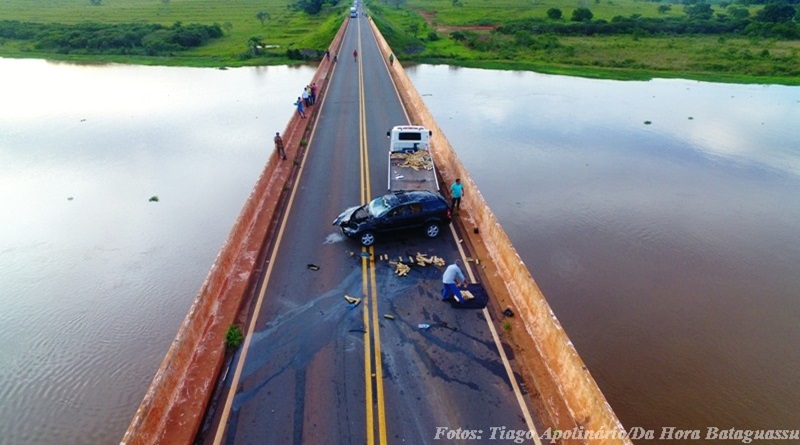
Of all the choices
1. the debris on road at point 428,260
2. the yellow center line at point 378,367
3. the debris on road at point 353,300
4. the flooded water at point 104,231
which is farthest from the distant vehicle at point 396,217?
the flooded water at point 104,231

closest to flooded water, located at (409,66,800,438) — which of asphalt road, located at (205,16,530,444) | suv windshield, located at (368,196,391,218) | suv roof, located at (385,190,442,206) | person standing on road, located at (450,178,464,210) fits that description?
person standing on road, located at (450,178,464,210)

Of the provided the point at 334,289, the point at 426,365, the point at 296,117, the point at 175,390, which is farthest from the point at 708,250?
the point at 296,117

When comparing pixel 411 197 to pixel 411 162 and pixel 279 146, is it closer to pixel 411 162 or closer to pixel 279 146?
pixel 411 162

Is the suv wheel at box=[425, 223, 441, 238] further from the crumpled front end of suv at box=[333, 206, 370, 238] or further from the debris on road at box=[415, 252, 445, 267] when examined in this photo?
the crumpled front end of suv at box=[333, 206, 370, 238]

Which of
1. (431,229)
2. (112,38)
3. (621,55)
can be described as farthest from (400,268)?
(112,38)

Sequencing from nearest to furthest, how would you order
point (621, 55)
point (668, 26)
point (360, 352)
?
point (360, 352), point (621, 55), point (668, 26)

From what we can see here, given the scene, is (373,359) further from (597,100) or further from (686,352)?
(597,100)
